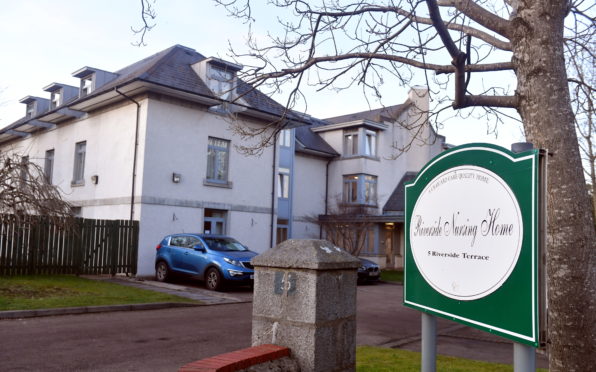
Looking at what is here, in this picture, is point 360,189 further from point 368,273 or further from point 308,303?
point 308,303

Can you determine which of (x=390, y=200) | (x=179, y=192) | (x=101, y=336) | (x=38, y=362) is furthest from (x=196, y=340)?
(x=390, y=200)

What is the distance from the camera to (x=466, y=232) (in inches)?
133

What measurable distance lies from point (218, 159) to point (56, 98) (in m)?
11.9

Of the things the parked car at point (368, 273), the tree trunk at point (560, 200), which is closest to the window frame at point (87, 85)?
the parked car at point (368, 273)

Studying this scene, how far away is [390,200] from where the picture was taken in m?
34.4

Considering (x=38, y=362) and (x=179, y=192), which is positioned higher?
(x=179, y=192)

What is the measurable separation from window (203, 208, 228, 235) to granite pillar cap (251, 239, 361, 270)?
1822 cm

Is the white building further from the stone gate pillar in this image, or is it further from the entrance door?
the stone gate pillar

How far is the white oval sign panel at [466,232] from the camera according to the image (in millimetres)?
3055

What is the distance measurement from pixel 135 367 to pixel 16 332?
11.3ft

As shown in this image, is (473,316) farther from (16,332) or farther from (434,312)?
(16,332)

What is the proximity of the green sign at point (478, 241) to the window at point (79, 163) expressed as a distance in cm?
2280

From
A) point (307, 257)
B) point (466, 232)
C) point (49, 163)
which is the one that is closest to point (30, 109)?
point (49, 163)

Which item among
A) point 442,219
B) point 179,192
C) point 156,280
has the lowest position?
point 156,280
